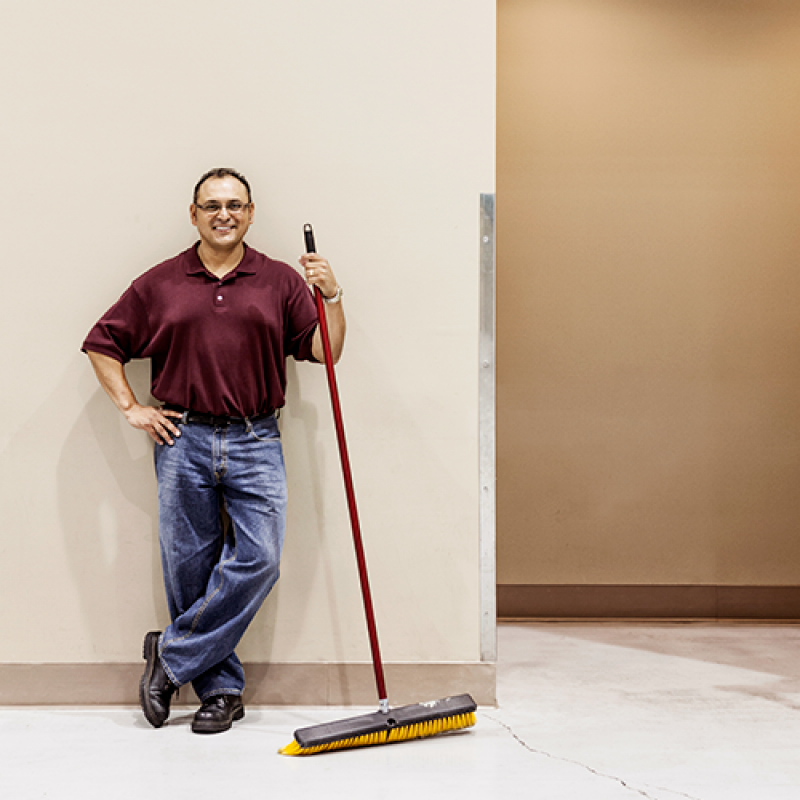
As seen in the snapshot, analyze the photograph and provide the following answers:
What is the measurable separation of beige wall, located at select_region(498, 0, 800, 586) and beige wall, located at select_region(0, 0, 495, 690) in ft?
4.45

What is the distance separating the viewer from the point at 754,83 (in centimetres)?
414

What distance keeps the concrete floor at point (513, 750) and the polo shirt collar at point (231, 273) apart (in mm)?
1372

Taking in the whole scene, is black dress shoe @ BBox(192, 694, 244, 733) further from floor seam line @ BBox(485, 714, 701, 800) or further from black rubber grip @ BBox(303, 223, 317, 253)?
black rubber grip @ BBox(303, 223, 317, 253)

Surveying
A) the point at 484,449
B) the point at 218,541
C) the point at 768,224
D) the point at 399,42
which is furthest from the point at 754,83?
the point at 218,541

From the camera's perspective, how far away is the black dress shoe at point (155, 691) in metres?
2.60

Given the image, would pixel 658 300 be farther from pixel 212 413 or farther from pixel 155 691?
pixel 155 691

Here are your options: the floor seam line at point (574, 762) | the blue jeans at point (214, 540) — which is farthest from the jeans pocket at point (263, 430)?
the floor seam line at point (574, 762)

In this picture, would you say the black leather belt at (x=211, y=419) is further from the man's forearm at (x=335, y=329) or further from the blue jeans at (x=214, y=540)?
the man's forearm at (x=335, y=329)

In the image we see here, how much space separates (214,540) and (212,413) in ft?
1.32

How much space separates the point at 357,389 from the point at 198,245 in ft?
2.23

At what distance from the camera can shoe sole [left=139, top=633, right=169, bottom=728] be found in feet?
8.54

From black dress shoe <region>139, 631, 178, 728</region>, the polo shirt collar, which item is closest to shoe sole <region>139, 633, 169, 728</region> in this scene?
black dress shoe <region>139, 631, 178, 728</region>

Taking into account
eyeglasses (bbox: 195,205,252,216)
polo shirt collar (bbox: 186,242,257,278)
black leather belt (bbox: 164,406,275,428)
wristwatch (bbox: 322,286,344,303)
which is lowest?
black leather belt (bbox: 164,406,275,428)

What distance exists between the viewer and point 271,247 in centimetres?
288
